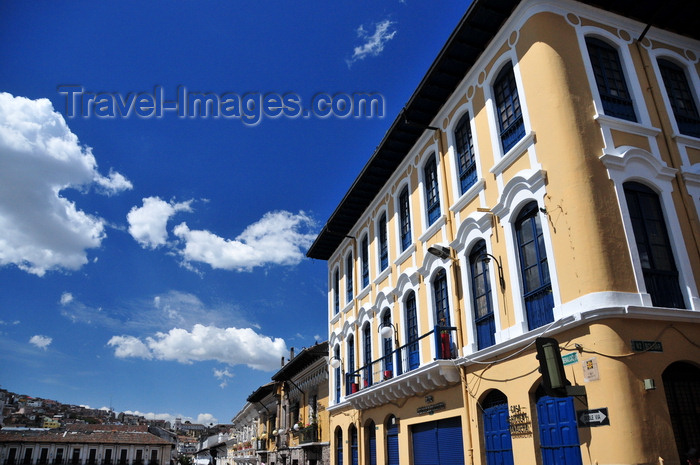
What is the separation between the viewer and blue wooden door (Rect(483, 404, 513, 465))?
1049 cm

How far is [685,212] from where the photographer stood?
1014cm

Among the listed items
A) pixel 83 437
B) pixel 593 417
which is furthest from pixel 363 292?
pixel 83 437

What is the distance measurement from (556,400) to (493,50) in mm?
7730

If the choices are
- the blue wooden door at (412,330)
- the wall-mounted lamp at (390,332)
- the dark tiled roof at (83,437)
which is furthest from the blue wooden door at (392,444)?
the dark tiled roof at (83,437)

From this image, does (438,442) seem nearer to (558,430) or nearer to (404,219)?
(558,430)

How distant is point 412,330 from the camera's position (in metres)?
15.7

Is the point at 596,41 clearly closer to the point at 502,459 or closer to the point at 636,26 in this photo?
the point at 636,26

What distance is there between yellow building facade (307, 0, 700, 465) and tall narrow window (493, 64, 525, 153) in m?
0.04

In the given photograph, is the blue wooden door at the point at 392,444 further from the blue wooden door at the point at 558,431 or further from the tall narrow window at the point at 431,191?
the blue wooden door at the point at 558,431

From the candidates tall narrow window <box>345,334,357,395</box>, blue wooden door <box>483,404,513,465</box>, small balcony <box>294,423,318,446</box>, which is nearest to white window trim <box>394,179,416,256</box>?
tall narrow window <box>345,334,357,395</box>

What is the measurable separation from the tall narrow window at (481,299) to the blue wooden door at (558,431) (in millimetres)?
2158

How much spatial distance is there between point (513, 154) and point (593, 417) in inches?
209

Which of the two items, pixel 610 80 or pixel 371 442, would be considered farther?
pixel 371 442

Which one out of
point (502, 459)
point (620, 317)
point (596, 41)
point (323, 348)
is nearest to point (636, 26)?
point (596, 41)
